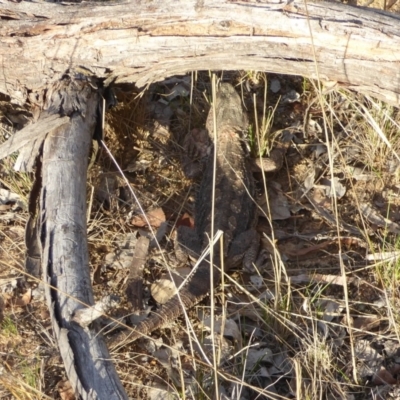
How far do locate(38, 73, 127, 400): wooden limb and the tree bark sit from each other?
0.23m

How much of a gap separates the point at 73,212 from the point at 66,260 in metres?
0.33

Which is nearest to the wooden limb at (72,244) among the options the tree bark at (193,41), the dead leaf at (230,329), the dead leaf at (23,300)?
the tree bark at (193,41)

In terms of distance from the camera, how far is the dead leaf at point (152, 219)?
14.5 feet

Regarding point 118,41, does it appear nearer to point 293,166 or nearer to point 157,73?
point 157,73

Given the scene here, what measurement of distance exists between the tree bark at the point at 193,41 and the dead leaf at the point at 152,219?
35.0 inches

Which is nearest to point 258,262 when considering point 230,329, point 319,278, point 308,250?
point 308,250

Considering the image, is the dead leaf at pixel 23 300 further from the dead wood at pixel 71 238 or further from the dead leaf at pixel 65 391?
the dead leaf at pixel 65 391

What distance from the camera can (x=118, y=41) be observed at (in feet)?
12.5

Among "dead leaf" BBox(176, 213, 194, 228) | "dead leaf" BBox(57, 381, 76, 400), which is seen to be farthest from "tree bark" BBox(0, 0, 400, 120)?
"dead leaf" BBox(57, 381, 76, 400)

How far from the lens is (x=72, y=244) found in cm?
330

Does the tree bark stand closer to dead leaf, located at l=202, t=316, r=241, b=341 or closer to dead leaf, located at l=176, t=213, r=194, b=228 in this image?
dead leaf, located at l=176, t=213, r=194, b=228

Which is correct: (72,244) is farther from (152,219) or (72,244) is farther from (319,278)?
(319,278)

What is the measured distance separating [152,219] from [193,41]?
131cm

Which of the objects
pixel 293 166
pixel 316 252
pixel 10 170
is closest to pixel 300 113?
pixel 293 166
